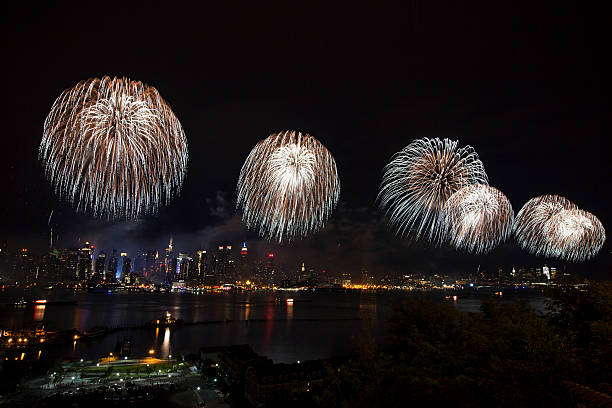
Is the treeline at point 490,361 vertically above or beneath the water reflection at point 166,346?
above

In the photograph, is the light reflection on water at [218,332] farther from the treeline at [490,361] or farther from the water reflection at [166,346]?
the treeline at [490,361]

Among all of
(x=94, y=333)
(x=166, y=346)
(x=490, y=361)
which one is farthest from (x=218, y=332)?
(x=490, y=361)

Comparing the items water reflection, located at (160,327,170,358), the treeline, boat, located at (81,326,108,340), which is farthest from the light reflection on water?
the treeline

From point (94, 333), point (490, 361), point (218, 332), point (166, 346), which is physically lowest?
point (166, 346)

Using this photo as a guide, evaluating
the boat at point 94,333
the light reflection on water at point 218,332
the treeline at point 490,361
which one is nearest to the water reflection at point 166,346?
the light reflection on water at point 218,332

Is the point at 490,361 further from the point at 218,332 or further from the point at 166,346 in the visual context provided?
the point at 218,332

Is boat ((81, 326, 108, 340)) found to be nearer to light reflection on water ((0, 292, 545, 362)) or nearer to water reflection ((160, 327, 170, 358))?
light reflection on water ((0, 292, 545, 362))

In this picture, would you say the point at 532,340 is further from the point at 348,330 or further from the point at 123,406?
the point at 348,330

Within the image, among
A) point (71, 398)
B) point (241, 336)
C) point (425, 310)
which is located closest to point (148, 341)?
point (241, 336)
